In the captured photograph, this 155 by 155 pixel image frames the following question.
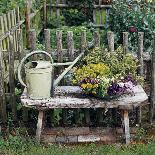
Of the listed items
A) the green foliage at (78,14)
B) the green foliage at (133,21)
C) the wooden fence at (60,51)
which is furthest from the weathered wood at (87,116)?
the green foliage at (78,14)

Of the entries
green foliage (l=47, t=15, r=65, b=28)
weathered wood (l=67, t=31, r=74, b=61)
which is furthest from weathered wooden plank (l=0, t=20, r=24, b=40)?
green foliage (l=47, t=15, r=65, b=28)

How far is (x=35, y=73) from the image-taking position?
5551 mm

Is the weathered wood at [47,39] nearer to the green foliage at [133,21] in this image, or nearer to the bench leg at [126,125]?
the bench leg at [126,125]

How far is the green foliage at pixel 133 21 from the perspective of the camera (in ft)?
30.9

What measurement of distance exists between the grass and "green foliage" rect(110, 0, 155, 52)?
3.79m

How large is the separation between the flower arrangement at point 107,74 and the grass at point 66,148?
2.11ft

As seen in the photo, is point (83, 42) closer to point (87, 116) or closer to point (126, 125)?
point (87, 116)

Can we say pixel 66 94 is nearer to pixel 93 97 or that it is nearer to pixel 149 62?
pixel 93 97

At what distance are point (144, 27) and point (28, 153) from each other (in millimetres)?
4777

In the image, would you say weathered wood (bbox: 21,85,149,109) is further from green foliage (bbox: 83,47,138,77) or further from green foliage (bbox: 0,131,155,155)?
Result: green foliage (bbox: 0,131,155,155)

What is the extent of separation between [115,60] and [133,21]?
3871 millimetres

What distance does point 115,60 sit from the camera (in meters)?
5.84

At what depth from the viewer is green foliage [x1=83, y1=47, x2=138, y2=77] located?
5820 mm

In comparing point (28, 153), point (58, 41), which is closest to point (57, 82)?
point (58, 41)
